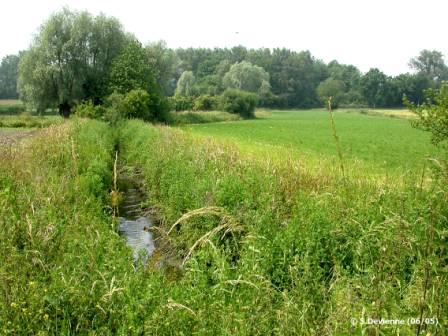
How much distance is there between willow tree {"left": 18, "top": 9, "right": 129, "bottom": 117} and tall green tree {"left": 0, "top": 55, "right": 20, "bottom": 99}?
2212 inches

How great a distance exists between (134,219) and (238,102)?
6418 cm

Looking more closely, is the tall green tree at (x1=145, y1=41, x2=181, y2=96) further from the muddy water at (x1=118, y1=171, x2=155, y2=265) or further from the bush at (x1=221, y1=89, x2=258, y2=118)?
the muddy water at (x1=118, y1=171, x2=155, y2=265)

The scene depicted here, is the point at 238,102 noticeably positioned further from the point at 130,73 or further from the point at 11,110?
the point at 11,110

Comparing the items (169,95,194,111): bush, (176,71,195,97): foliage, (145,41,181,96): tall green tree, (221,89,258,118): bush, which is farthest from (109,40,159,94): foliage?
(176,71,195,97): foliage

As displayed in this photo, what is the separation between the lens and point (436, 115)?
27.0 ft

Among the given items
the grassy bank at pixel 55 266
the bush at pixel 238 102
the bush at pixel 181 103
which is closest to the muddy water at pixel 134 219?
the grassy bank at pixel 55 266

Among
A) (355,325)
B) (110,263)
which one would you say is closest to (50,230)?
(110,263)

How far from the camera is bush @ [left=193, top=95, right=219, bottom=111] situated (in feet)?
249

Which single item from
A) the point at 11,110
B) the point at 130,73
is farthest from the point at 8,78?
the point at 130,73

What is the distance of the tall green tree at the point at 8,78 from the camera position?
340 ft

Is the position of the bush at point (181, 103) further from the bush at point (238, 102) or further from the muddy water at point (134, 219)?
the muddy water at point (134, 219)

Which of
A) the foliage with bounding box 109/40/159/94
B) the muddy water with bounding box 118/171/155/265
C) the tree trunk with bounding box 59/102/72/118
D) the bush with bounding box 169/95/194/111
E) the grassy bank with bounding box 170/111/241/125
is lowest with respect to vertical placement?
the muddy water with bounding box 118/171/155/265

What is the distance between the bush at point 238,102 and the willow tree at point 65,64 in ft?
86.5

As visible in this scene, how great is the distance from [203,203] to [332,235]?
12.3ft
